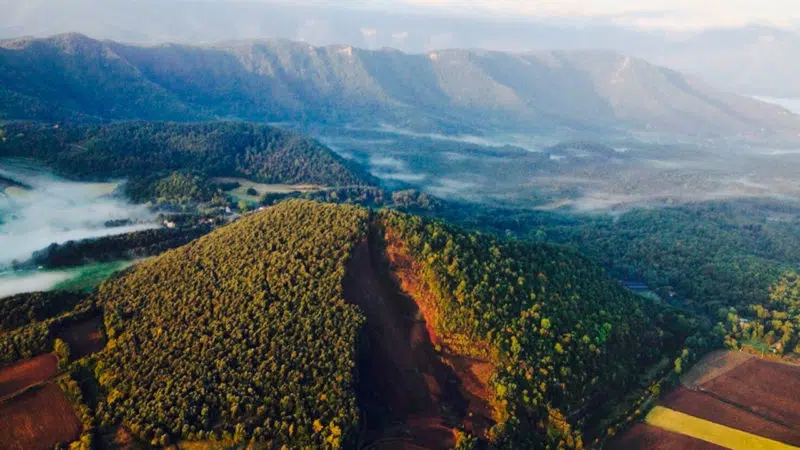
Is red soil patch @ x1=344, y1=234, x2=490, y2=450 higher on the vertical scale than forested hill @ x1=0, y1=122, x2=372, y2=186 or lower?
lower

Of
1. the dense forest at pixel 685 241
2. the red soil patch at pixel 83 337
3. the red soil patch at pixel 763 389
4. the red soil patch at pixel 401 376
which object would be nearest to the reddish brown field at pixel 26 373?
the red soil patch at pixel 83 337

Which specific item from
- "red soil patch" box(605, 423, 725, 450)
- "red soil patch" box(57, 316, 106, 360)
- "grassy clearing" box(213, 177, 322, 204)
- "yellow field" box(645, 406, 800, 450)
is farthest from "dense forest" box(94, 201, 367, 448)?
"grassy clearing" box(213, 177, 322, 204)

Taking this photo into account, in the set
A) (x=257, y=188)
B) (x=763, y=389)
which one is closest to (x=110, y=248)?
(x=257, y=188)

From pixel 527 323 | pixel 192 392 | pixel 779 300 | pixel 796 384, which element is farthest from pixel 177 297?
pixel 779 300

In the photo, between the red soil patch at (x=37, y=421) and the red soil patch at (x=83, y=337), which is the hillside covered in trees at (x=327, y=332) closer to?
the red soil patch at (x=83, y=337)

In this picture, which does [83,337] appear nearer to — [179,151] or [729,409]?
[729,409]

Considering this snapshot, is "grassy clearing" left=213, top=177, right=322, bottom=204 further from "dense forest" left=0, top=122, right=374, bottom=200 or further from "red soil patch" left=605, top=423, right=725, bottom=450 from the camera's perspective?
"red soil patch" left=605, top=423, right=725, bottom=450

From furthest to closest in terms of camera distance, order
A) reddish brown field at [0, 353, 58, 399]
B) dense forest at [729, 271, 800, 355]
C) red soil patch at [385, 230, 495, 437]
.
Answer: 1. dense forest at [729, 271, 800, 355]
2. red soil patch at [385, 230, 495, 437]
3. reddish brown field at [0, 353, 58, 399]
